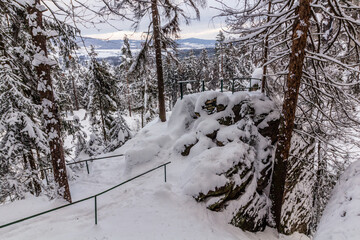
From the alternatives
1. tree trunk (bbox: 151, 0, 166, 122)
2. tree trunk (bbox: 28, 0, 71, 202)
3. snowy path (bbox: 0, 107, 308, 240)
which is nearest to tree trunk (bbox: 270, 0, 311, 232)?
snowy path (bbox: 0, 107, 308, 240)

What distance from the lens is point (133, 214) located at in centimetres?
626

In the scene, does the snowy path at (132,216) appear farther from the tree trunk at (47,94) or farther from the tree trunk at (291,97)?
the tree trunk at (291,97)

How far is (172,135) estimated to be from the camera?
10641mm

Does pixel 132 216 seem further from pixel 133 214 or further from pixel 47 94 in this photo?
pixel 47 94

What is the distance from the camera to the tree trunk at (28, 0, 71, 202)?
5875 mm

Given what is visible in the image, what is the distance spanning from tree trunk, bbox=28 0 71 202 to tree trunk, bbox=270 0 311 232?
706 cm

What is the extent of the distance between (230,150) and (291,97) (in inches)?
118

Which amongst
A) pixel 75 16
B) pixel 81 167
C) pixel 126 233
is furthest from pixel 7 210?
pixel 75 16

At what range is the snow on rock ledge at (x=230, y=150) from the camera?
7105 mm

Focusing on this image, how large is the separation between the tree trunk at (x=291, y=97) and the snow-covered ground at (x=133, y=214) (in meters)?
1.83

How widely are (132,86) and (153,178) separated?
27.8m

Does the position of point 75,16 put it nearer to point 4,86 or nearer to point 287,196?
point 4,86

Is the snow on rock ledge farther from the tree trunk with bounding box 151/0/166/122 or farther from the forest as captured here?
the tree trunk with bounding box 151/0/166/122

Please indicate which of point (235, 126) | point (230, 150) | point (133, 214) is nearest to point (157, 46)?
point (235, 126)
